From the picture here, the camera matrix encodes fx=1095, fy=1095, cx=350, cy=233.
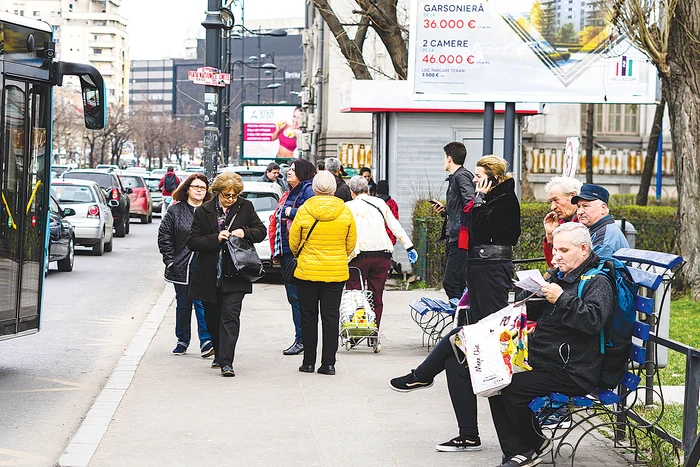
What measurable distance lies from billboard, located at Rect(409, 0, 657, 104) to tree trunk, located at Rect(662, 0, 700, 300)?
0.94m

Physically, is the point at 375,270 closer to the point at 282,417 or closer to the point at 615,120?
the point at 282,417

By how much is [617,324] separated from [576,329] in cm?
25

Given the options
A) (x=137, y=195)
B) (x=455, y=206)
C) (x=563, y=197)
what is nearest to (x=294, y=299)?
(x=455, y=206)

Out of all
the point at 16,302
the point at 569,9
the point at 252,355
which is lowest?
the point at 252,355

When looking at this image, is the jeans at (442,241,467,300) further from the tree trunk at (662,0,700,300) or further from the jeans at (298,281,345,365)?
the tree trunk at (662,0,700,300)

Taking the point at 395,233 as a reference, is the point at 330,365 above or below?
below

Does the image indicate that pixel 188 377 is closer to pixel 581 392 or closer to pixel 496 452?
pixel 496 452

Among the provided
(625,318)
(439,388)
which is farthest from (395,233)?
(625,318)

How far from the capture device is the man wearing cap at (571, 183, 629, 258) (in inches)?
305

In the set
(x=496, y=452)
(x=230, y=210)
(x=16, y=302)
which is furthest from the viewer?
(x=230, y=210)

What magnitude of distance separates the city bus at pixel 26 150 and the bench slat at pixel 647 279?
204 inches

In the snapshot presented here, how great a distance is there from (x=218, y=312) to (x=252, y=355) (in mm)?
1025

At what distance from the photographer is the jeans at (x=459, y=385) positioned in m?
6.75

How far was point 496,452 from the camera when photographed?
6891 millimetres
